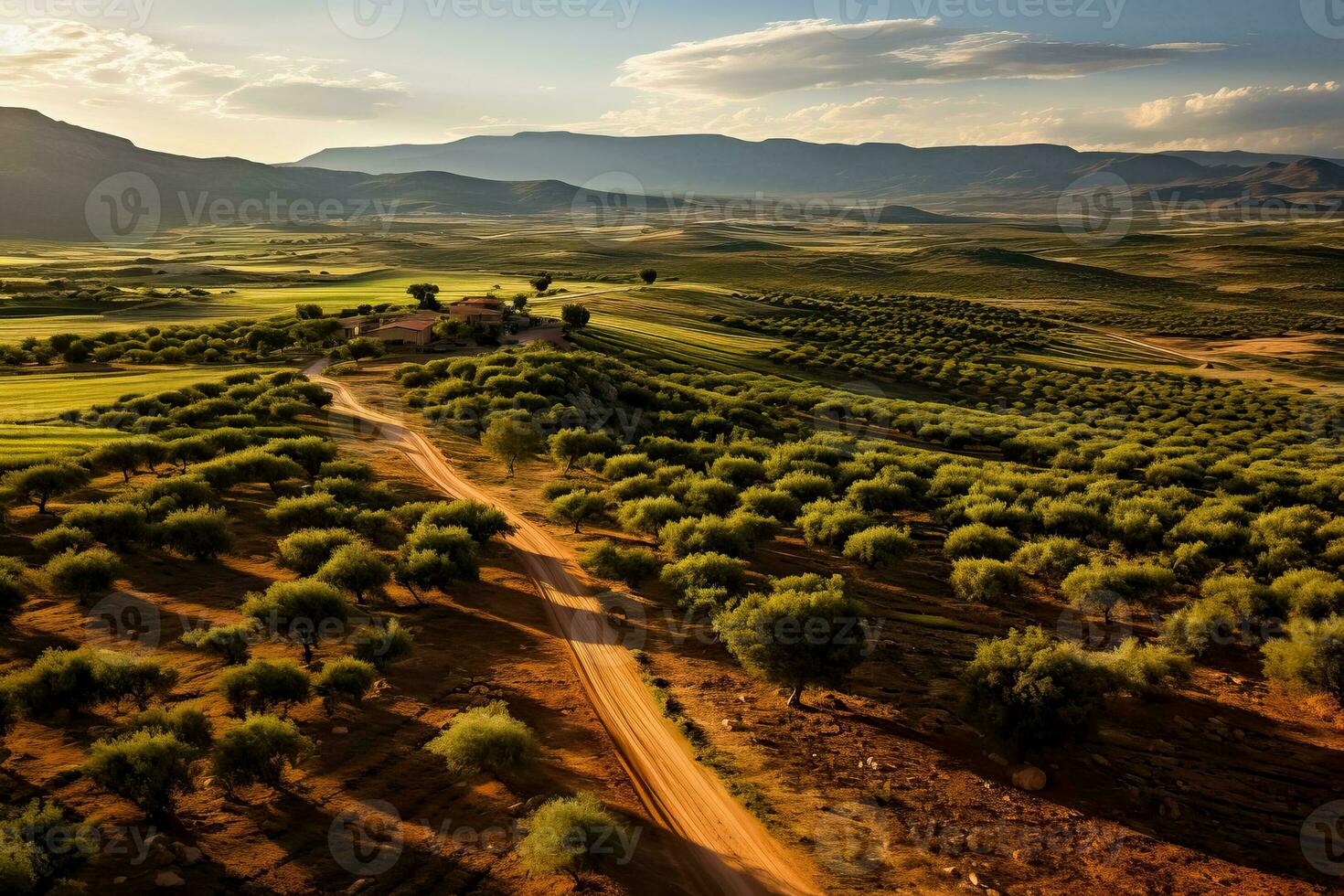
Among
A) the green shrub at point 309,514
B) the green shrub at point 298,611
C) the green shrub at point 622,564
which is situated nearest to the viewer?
the green shrub at point 298,611

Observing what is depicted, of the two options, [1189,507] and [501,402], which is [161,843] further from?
[1189,507]

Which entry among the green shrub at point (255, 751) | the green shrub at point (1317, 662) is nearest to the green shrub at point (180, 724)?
the green shrub at point (255, 751)

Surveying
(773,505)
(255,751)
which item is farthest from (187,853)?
(773,505)

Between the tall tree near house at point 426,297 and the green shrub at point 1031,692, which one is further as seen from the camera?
the tall tree near house at point 426,297

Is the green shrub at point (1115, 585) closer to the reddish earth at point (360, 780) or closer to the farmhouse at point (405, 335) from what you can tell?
the reddish earth at point (360, 780)

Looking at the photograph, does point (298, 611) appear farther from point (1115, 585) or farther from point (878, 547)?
point (1115, 585)

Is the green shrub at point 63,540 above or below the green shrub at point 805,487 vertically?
above
